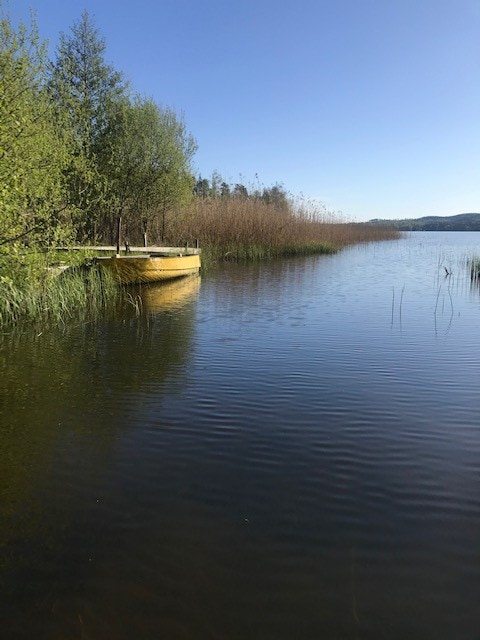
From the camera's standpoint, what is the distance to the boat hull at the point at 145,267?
49.8 feet

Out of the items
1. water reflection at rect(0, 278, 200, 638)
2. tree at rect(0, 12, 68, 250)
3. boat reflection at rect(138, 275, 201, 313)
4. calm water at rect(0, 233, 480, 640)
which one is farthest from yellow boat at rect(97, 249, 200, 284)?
calm water at rect(0, 233, 480, 640)

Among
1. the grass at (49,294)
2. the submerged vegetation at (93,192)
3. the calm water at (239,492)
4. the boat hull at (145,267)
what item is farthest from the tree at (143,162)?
the calm water at (239,492)

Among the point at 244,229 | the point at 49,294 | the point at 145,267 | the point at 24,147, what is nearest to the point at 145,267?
the point at 145,267

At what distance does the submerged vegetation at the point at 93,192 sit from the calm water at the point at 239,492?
105 inches

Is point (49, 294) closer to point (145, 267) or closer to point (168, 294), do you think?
point (168, 294)

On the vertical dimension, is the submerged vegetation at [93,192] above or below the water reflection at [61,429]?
above

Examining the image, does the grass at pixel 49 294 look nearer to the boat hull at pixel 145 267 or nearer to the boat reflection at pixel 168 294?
the boat reflection at pixel 168 294

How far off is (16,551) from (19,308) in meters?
7.92

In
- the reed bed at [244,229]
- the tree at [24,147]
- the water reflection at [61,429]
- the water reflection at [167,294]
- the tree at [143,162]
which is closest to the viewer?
the water reflection at [61,429]

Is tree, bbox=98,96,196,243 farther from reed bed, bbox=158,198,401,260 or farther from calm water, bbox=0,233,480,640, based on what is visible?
calm water, bbox=0,233,480,640

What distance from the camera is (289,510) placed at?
3.56 metres

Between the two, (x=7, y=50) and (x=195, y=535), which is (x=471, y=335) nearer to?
(x=195, y=535)

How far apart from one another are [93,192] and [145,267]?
281 inches

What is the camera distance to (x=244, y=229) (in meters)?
28.3
